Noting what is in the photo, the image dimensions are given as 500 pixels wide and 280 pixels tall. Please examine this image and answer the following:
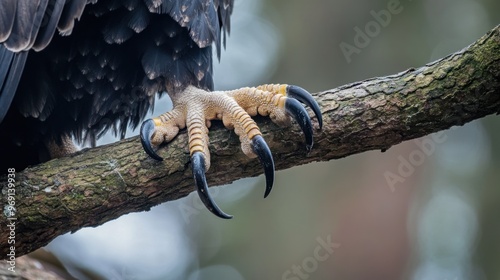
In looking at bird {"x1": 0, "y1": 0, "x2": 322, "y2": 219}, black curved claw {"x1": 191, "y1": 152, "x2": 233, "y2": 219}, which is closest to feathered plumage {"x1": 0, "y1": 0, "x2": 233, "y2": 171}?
bird {"x1": 0, "y1": 0, "x2": 322, "y2": 219}

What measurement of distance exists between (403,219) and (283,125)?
4445 millimetres

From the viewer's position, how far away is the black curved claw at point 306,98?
255 cm

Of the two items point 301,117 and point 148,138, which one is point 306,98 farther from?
point 148,138

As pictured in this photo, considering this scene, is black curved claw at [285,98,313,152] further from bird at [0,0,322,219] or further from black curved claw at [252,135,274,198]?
black curved claw at [252,135,274,198]

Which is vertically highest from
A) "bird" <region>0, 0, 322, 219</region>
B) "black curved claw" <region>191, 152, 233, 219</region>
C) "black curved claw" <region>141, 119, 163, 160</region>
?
"bird" <region>0, 0, 322, 219</region>

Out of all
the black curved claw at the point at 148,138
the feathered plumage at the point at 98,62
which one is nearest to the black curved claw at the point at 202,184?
the black curved claw at the point at 148,138

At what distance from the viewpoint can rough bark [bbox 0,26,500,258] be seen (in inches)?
101

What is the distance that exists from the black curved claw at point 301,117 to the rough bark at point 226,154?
0.25ft

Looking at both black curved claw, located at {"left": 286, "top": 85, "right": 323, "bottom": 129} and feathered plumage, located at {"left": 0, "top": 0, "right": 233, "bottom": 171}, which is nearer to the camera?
black curved claw, located at {"left": 286, "top": 85, "right": 323, "bottom": 129}

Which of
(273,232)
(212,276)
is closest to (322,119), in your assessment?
(273,232)

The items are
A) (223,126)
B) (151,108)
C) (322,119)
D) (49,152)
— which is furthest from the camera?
(151,108)

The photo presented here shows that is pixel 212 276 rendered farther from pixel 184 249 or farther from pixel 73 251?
pixel 73 251

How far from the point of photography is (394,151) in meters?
7.09

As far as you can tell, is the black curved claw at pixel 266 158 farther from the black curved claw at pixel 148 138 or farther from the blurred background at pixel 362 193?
the blurred background at pixel 362 193
